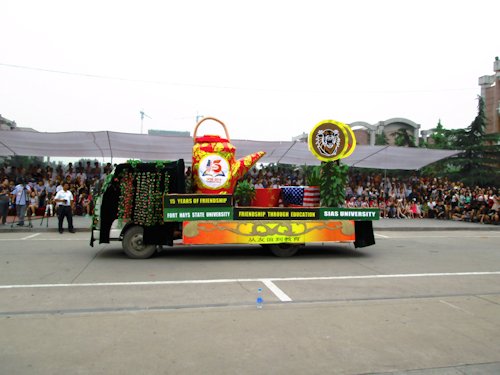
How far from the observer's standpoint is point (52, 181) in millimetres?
18891

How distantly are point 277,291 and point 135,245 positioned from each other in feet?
12.8

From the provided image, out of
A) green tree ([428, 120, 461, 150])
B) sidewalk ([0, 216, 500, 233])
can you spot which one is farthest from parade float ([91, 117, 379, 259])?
green tree ([428, 120, 461, 150])

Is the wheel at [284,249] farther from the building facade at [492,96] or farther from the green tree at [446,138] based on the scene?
the building facade at [492,96]

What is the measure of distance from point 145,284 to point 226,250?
380 centimetres

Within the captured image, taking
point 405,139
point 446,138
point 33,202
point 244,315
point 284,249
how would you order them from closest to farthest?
point 244,315, point 284,249, point 33,202, point 405,139, point 446,138

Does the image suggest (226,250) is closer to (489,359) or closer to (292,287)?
(292,287)

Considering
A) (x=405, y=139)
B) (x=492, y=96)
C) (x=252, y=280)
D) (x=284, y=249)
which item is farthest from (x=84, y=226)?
(x=492, y=96)

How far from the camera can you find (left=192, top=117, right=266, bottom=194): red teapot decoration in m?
9.58

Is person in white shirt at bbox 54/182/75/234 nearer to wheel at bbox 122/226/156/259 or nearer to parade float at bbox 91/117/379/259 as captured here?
parade float at bbox 91/117/379/259

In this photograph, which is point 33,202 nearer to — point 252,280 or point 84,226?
point 84,226

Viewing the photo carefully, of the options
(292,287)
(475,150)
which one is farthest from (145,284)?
(475,150)

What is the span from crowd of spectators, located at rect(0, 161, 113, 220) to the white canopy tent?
1124 mm

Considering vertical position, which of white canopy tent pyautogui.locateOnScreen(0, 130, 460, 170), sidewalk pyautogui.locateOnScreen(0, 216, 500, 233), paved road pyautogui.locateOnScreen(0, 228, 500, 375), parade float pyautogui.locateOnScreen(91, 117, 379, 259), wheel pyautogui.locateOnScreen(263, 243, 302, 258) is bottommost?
paved road pyautogui.locateOnScreen(0, 228, 500, 375)

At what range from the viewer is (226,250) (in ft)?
34.1
